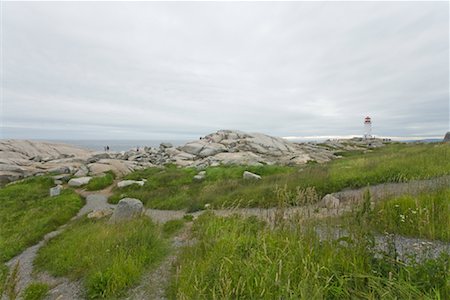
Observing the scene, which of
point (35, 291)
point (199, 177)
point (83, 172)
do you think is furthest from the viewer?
point (83, 172)

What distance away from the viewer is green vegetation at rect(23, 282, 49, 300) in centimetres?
531

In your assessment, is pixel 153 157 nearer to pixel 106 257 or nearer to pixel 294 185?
pixel 294 185

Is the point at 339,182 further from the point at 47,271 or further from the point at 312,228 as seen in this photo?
the point at 47,271

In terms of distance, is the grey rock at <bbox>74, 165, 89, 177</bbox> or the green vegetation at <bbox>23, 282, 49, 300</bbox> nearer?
the green vegetation at <bbox>23, 282, 49, 300</bbox>

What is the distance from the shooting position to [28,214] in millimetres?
13109

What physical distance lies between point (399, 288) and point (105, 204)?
16.9 m

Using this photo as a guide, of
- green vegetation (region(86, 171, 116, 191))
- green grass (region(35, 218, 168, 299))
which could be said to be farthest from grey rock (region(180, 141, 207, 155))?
green grass (region(35, 218, 168, 299))

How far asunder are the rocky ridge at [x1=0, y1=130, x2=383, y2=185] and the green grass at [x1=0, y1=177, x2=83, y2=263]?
4.76 m

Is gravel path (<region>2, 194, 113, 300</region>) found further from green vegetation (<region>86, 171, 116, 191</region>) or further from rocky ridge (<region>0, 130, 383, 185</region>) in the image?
rocky ridge (<region>0, 130, 383, 185</region>)

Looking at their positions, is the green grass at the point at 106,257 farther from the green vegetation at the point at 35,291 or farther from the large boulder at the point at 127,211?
the large boulder at the point at 127,211

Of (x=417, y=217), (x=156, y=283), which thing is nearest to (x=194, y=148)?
(x=156, y=283)

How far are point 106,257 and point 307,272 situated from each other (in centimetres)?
510

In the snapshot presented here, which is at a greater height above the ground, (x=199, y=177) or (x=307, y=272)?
(x=307, y=272)

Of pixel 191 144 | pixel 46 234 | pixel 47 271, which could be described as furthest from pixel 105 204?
pixel 191 144
